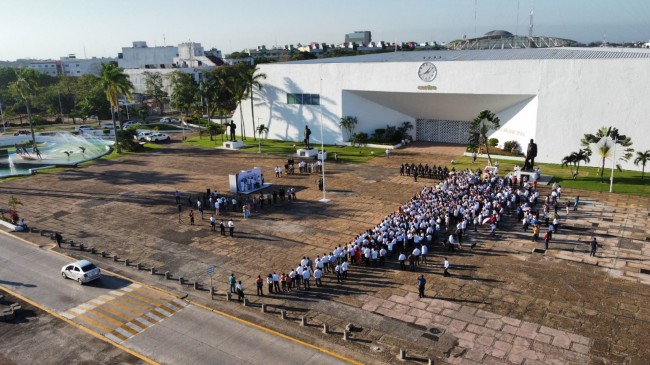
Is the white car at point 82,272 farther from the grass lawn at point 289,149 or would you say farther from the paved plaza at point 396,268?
the grass lawn at point 289,149

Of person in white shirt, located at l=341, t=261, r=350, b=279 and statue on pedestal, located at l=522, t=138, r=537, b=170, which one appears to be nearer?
person in white shirt, located at l=341, t=261, r=350, b=279

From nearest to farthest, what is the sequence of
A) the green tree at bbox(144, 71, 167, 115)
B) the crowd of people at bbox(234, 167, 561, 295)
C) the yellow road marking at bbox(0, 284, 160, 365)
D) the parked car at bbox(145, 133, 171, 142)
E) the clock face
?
1. the yellow road marking at bbox(0, 284, 160, 365)
2. the crowd of people at bbox(234, 167, 561, 295)
3. the clock face
4. the parked car at bbox(145, 133, 171, 142)
5. the green tree at bbox(144, 71, 167, 115)

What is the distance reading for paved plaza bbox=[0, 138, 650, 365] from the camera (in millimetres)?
19516

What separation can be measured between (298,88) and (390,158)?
59.6 ft

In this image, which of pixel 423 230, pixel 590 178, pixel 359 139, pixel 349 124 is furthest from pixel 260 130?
pixel 423 230

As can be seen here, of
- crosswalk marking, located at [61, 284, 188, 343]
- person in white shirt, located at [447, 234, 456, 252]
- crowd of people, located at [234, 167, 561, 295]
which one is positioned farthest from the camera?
person in white shirt, located at [447, 234, 456, 252]

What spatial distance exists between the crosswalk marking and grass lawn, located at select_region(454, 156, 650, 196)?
1310 inches

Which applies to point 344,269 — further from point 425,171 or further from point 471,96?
point 471,96

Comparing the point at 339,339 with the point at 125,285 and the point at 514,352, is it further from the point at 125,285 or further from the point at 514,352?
the point at 125,285

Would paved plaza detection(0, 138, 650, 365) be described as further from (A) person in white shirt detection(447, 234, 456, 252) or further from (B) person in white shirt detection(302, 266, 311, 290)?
(B) person in white shirt detection(302, 266, 311, 290)

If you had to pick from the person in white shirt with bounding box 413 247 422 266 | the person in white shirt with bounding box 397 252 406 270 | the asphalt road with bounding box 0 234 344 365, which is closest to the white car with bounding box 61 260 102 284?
the asphalt road with bounding box 0 234 344 365

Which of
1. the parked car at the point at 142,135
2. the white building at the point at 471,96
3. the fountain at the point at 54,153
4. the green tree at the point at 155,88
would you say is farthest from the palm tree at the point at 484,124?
the green tree at the point at 155,88

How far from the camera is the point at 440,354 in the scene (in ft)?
61.4

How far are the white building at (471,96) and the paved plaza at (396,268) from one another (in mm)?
11465
